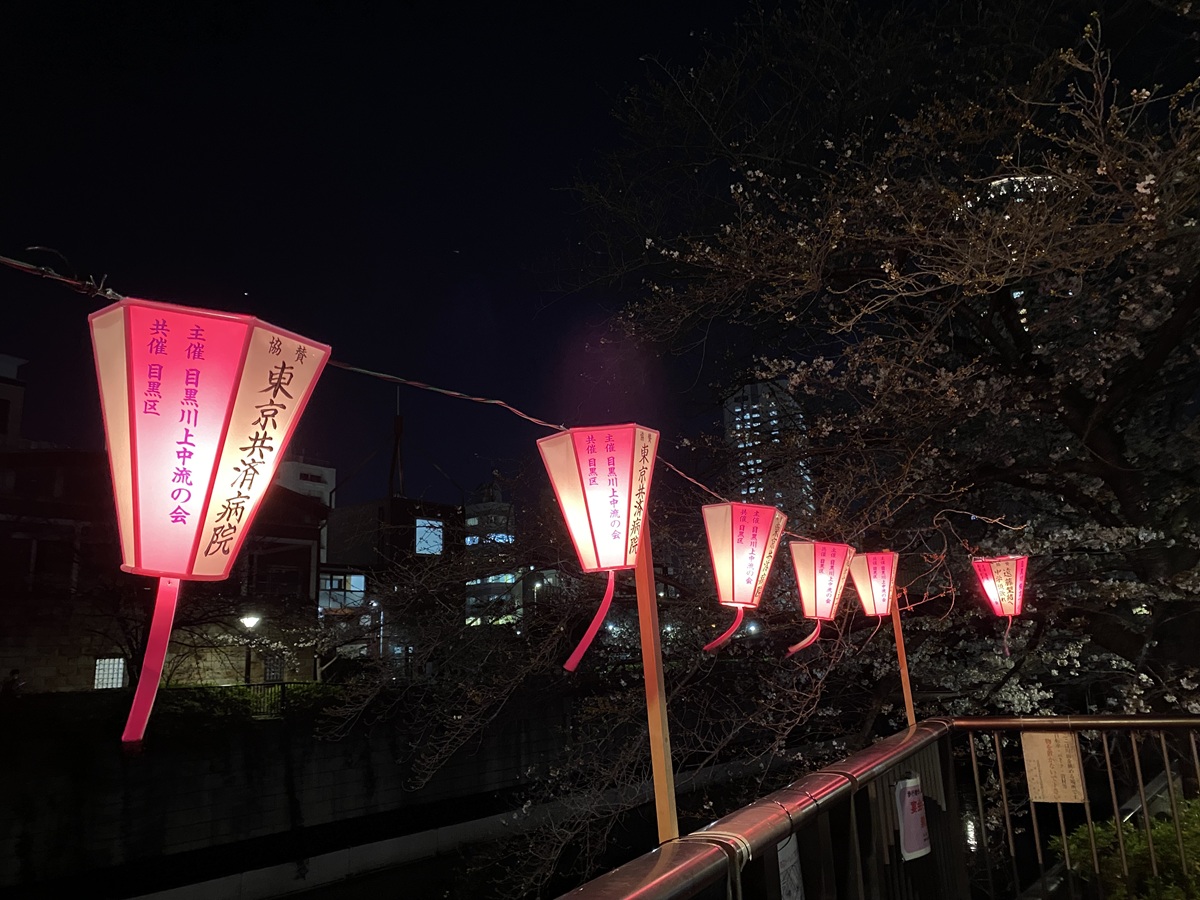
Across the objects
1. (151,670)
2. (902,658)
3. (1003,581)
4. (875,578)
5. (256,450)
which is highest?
(256,450)

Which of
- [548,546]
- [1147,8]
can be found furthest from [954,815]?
[1147,8]

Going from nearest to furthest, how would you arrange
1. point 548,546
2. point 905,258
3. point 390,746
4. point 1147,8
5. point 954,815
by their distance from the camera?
1. point 954,815
2. point 1147,8
3. point 905,258
4. point 548,546
5. point 390,746

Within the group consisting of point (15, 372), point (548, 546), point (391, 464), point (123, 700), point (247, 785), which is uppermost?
point (15, 372)

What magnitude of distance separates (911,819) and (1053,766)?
58.9 inches

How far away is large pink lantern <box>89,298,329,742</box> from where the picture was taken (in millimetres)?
3070

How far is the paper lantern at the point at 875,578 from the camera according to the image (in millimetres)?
8836

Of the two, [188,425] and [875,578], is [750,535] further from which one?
[188,425]

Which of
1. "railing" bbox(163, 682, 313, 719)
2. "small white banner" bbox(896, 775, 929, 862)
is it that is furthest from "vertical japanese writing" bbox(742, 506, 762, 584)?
"railing" bbox(163, 682, 313, 719)

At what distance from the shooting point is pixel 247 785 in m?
16.0

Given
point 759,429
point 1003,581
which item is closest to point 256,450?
point 759,429

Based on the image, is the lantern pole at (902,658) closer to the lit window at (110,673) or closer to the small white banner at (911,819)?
the small white banner at (911,819)

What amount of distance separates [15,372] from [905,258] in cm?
3369

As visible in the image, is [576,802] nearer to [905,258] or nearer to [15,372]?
[905,258]

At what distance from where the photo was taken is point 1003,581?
31.0 ft
